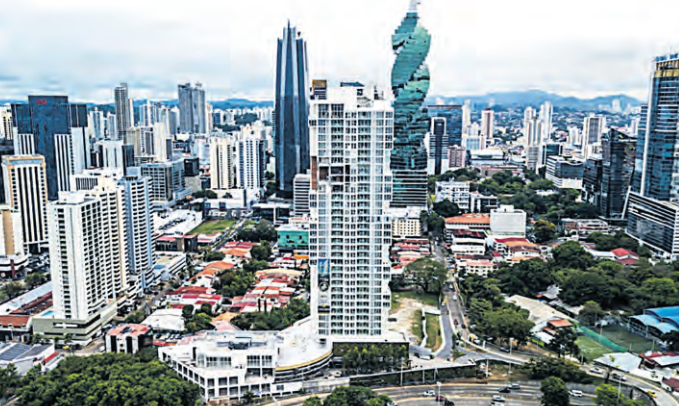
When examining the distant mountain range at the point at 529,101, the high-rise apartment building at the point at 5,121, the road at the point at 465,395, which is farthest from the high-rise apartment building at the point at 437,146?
the distant mountain range at the point at 529,101

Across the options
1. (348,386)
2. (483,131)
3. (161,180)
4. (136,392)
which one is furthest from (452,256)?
(483,131)

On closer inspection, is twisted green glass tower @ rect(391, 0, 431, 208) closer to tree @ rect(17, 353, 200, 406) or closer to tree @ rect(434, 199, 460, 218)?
tree @ rect(434, 199, 460, 218)

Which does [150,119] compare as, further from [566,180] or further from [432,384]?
[432,384]

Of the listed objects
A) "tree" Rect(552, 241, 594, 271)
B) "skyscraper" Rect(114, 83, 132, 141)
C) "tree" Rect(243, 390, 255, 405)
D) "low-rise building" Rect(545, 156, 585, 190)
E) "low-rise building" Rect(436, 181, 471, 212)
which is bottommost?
"tree" Rect(243, 390, 255, 405)

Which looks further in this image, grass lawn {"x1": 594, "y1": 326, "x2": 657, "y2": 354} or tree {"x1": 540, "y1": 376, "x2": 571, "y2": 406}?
grass lawn {"x1": 594, "y1": 326, "x2": 657, "y2": 354}

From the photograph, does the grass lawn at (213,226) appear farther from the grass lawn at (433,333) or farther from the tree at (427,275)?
the grass lawn at (433,333)

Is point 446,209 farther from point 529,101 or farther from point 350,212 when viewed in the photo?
point 529,101

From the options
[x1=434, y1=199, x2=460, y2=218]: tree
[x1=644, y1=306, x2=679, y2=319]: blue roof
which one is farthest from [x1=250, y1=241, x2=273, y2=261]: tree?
[x1=644, y1=306, x2=679, y2=319]: blue roof
